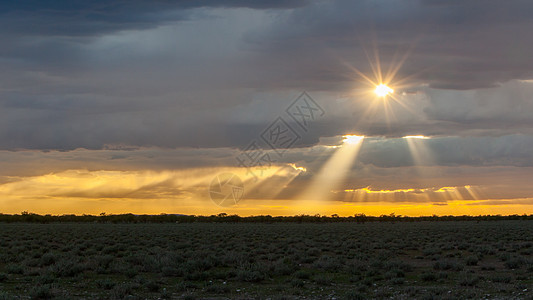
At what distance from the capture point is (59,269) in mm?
20312

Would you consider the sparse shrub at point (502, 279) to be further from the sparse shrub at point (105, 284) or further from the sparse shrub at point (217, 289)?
the sparse shrub at point (105, 284)

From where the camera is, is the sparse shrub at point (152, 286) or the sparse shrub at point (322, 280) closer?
the sparse shrub at point (152, 286)

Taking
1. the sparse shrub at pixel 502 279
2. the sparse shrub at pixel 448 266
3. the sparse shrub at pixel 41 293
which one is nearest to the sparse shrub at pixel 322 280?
the sparse shrub at pixel 502 279

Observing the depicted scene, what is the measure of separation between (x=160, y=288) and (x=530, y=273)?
14.7m

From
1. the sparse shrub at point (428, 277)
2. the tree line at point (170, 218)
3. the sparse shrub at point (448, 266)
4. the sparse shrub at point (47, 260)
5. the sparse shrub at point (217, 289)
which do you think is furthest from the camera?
the tree line at point (170, 218)

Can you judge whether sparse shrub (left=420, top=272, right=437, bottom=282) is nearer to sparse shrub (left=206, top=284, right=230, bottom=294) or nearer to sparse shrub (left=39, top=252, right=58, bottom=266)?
sparse shrub (left=206, top=284, right=230, bottom=294)

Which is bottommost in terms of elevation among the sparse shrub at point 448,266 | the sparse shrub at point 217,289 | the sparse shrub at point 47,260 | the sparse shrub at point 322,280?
the sparse shrub at point 217,289

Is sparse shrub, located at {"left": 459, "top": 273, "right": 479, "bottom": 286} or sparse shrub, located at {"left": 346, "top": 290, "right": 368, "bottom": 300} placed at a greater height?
sparse shrub, located at {"left": 459, "top": 273, "right": 479, "bottom": 286}

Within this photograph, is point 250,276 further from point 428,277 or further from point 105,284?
point 428,277

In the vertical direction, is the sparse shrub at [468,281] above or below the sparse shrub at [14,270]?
below

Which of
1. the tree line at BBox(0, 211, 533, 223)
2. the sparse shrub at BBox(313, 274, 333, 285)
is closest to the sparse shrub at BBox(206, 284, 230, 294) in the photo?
the sparse shrub at BBox(313, 274, 333, 285)

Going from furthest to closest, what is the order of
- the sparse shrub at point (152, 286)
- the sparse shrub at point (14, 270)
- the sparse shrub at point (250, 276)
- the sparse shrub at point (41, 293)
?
the sparse shrub at point (14, 270)
the sparse shrub at point (250, 276)
the sparse shrub at point (152, 286)
the sparse shrub at point (41, 293)

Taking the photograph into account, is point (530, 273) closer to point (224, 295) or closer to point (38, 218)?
point (224, 295)

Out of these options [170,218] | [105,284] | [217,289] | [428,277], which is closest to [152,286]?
[105,284]
